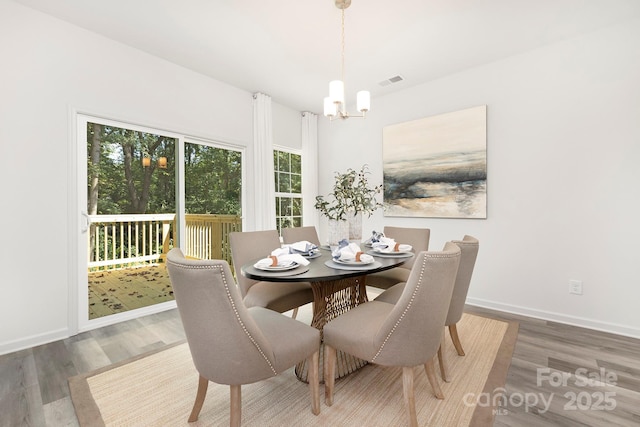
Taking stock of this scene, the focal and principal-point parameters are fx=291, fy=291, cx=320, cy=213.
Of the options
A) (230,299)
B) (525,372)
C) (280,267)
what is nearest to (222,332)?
(230,299)

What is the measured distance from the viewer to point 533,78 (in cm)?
297

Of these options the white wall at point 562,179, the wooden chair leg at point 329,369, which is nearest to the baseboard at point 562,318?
the white wall at point 562,179

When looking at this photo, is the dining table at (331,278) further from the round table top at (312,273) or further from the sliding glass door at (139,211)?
the sliding glass door at (139,211)

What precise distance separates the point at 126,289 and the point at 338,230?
7.86ft

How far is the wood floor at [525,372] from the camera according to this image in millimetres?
1550

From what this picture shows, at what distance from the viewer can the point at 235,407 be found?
1296 millimetres

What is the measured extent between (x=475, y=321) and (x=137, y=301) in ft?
11.3

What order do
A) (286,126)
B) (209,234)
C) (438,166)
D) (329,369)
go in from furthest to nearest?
(286,126)
(209,234)
(438,166)
(329,369)

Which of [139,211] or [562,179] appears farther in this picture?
[139,211]

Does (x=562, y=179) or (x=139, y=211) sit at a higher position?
(x=562, y=179)

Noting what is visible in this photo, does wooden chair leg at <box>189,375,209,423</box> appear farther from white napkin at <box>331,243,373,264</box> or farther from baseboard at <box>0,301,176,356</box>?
baseboard at <box>0,301,176,356</box>

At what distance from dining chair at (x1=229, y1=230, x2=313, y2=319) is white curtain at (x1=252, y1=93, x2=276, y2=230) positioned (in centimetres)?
136

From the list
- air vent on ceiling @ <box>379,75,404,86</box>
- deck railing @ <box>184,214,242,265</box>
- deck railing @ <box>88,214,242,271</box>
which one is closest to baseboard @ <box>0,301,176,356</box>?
deck railing @ <box>88,214,242,271</box>

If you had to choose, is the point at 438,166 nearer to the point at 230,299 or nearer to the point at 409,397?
the point at 409,397
